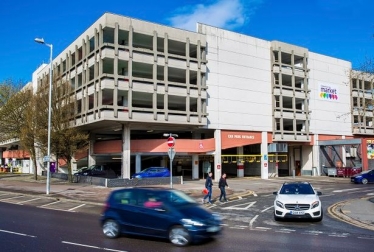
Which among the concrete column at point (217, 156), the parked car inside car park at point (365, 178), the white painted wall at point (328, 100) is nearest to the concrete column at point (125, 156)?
the concrete column at point (217, 156)

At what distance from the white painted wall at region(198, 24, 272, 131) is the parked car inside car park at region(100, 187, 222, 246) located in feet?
103

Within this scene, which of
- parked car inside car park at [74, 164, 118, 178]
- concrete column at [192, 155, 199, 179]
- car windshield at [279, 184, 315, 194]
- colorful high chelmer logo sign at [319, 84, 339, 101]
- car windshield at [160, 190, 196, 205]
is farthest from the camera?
colorful high chelmer logo sign at [319, 84, 339, 101]

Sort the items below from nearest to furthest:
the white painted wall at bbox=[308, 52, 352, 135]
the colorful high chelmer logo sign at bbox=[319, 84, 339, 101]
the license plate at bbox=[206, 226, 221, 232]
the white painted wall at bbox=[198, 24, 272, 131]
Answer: the license plate at bbox=[206, 226, 221, 232] < the white painted wall at bbox=[198, 24, 272, 131] < the white painted wall at bbox=[308, 52, 352, 135] < the colorful high chelmer logo sign at bbox=[319, 84, 339, 101]

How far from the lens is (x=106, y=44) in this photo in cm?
3500

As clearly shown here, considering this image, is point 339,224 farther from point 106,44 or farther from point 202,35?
point 202,35

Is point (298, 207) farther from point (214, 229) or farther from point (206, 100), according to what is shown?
point (206, 100)

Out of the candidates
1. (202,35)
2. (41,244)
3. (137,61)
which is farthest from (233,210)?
(202,35)

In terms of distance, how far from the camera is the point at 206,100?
41.7 metres

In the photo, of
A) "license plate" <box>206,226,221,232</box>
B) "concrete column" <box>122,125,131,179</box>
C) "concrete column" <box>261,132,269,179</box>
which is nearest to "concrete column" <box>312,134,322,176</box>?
"concrete column" <box>261,132,269,179</box>

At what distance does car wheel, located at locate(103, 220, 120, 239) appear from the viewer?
1092 centimetres

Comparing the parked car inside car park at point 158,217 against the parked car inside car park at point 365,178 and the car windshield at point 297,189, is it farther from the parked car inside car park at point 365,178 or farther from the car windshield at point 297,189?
the parked car inside car park at point 365,178

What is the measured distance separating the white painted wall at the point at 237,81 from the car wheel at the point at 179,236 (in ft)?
107

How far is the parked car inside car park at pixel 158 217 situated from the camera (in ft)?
32.3

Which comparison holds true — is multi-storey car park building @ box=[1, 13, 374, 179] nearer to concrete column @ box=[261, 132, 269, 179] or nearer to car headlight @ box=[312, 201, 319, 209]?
concrete column @ box=[261, 132, 269, 179]
